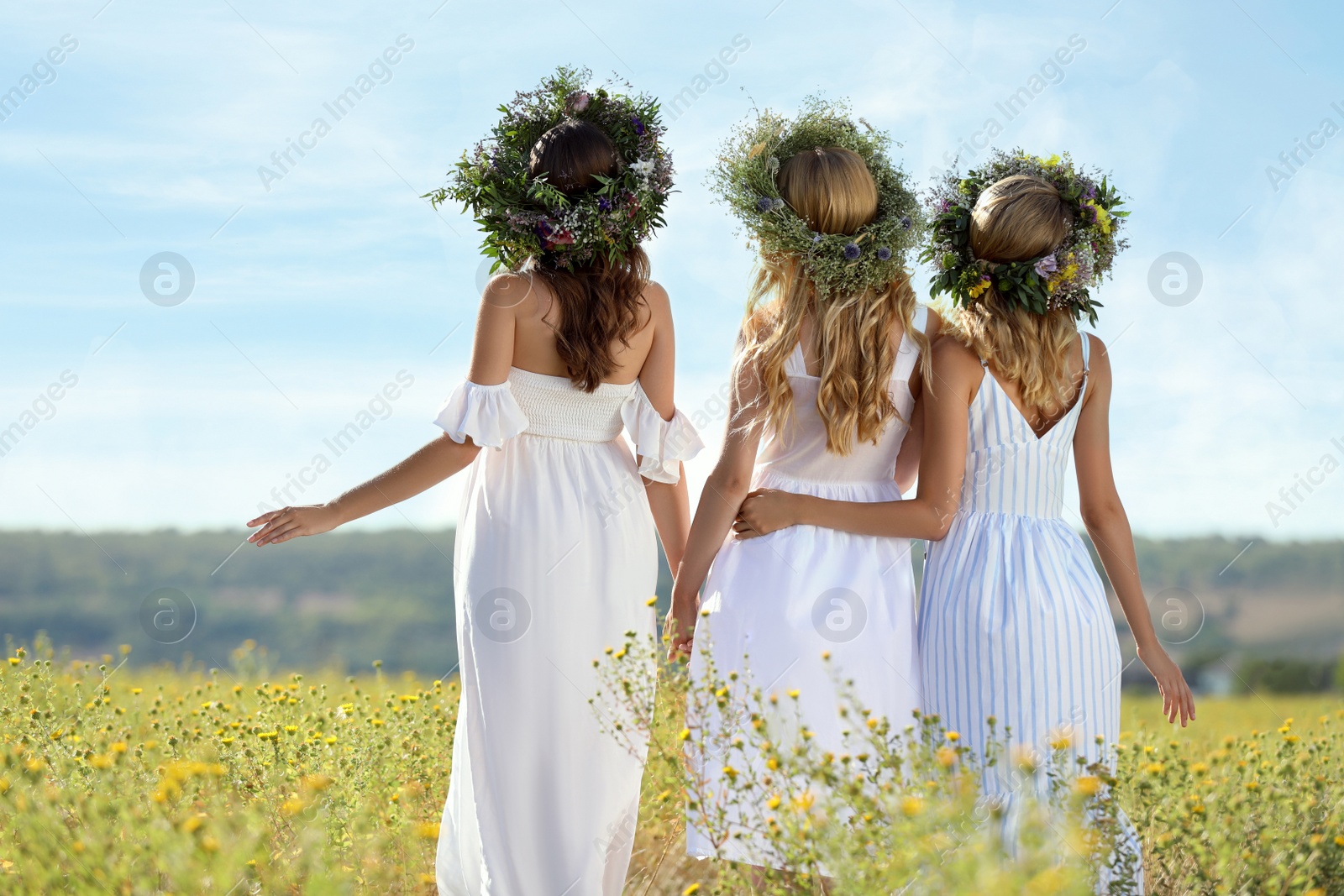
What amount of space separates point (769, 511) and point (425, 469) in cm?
114

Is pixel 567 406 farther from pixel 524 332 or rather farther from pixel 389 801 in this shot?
pixel 389 801

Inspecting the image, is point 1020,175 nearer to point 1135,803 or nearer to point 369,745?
point 1135,803

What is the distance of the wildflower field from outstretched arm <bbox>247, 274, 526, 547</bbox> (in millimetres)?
690

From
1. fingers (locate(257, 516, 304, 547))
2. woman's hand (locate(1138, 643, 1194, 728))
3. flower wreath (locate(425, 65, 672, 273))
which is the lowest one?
woman's hand (locate(1138, 643, 1194, 728))

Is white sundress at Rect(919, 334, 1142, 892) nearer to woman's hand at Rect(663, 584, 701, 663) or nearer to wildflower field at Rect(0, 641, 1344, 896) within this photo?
wildflower field at Rect(0, 641, 1344, 896)

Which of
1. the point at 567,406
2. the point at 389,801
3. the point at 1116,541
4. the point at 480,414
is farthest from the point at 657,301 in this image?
the point at 389,801

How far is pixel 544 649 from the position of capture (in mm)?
3436

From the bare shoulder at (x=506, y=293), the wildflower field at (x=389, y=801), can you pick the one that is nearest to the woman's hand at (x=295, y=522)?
the wildflower field at (x=389, y=801)

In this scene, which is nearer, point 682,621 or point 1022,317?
point 1022,317

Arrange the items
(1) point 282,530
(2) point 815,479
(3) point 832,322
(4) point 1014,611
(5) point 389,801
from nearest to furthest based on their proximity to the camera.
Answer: (4) point 1014,611
(3) point 832,322
(2) point 815,479
(1) point 282,530
(5) point 389,801

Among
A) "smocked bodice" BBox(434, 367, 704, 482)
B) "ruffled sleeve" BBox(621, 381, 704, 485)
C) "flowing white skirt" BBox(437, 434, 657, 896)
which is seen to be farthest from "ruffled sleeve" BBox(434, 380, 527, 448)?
"ruffled sleeve" BBox(621, 381, 704, 485)

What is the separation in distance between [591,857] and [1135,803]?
170cm

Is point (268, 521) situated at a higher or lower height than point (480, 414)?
lower

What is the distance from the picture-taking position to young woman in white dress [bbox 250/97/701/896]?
3.37 meters
